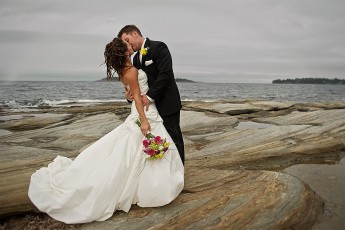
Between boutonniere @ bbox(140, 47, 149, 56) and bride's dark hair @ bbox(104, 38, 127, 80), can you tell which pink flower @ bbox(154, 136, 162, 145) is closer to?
bride's dark hair @ bbox(104, 38, 127, 80)

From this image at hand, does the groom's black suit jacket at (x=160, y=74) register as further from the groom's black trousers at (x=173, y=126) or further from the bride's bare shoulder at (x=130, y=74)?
the bride's bare shoulder at (x=130, y=74)

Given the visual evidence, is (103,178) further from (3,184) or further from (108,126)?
(108,126)

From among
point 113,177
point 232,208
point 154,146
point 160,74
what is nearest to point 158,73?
point 160,74

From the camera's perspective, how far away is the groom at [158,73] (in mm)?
5719

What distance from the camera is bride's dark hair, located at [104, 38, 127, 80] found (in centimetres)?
525

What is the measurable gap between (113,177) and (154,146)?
840mm

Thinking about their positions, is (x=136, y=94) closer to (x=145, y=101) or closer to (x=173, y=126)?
(x=145, y=101)

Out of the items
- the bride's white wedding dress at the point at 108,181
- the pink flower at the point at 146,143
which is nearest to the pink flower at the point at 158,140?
the pink flower at the point at 146,143

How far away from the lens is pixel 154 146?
532 centimetres

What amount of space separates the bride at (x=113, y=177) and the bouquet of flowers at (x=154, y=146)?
137 mm

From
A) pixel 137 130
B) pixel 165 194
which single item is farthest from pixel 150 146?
pixel 165 194

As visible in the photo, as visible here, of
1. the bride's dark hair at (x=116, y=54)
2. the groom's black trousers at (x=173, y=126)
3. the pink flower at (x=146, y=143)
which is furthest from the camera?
the groom's black trousers at (x=173, y=126)

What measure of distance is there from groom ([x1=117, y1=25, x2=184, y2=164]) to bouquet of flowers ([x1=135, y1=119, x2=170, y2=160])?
65cm

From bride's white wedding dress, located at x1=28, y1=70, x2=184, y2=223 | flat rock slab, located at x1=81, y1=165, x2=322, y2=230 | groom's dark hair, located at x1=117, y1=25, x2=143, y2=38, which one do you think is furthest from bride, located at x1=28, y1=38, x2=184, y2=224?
groom's dark hair, located at x1=117, y1=25, x2=143, y2=38
